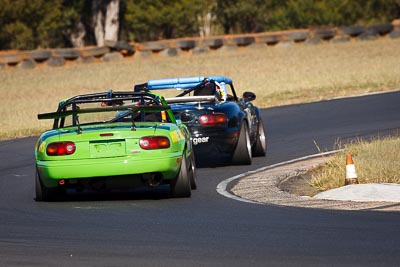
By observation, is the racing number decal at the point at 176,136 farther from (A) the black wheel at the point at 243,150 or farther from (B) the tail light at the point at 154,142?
(A) the black wheel at the point at 243,150

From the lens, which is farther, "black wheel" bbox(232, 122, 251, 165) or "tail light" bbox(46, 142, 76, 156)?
"black wheel" bbox(232, 122, 251, 165)

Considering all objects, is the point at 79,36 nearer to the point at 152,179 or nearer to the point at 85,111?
the point at 85,111

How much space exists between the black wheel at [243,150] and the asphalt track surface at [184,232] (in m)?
1.01

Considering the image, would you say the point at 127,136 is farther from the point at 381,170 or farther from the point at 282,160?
the point at 282,160

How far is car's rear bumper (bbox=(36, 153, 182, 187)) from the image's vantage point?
11320 mm

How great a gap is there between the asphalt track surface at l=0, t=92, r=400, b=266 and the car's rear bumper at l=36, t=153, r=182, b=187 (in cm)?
31

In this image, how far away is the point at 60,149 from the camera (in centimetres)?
1142

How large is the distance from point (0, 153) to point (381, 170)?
298 inches

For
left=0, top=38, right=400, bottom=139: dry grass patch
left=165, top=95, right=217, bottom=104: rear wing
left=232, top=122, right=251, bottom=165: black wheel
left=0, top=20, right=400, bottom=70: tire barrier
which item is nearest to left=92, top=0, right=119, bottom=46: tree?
left=0, top=20, right=400, bottom=70: tire barrier

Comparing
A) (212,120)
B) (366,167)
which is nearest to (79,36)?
(212,120)

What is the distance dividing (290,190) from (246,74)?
24.5 m

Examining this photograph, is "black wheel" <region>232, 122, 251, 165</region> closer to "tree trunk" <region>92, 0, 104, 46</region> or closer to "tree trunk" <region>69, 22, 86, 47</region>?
"tree trunk" <region>92, 0, 104, 46</region>

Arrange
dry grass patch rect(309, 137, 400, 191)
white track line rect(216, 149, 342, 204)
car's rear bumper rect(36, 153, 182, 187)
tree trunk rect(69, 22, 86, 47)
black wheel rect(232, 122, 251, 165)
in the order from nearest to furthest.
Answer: car's rear bumper rect(36, 153, 182, 187) → white track line rect(216, 149, 342, 204) → dry grass patch rect(309, 137, 400, 191) → black wheel rect(232, 122, 251, 165) → tree trunk rect(69, 22, 86, 47)

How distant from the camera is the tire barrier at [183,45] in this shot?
1690 inches
